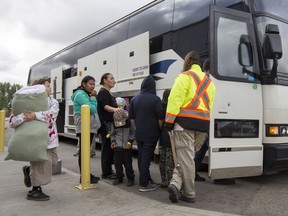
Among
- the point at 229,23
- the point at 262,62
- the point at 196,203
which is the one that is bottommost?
the point at 196,203

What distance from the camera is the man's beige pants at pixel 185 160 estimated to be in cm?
455

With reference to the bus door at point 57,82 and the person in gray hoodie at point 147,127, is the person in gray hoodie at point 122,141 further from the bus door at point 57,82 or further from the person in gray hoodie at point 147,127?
the bus door at point 57,82

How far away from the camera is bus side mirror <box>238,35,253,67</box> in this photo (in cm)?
558

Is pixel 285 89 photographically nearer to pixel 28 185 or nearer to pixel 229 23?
pixel 229 23

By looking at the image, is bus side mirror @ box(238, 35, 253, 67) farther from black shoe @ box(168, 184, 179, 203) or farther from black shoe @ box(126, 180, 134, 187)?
black shoe @ box(126, 180, 134, 187)

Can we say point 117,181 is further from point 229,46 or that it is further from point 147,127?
point 229,46

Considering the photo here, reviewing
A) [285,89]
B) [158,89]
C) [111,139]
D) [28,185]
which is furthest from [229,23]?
[28,185]

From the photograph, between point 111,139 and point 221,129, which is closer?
point 221,129

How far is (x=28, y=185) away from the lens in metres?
4.93

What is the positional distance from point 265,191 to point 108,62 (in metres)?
5.36

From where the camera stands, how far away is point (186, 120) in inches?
178

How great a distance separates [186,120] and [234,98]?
48.2 inches

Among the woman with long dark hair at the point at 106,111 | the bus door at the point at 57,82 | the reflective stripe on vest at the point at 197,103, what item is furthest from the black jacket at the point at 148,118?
the bus door at the point at 57,82

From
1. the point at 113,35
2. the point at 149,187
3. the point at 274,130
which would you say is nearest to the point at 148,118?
the point at 149,187
